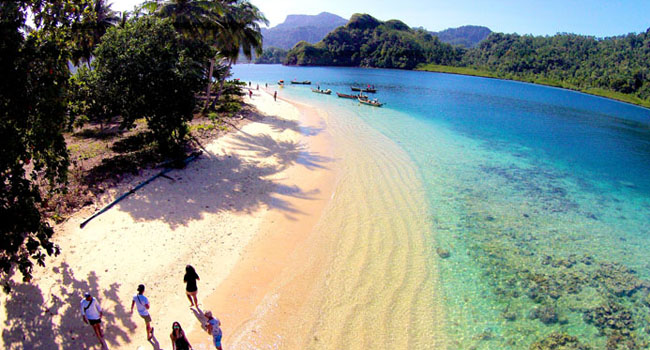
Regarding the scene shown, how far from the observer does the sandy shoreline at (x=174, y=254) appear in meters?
9.51

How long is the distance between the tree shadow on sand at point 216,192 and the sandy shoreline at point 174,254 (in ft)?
0.19

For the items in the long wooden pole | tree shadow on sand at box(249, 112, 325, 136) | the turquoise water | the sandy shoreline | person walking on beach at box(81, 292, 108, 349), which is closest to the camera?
person walking on beach at box(81, 292, 108, 349)

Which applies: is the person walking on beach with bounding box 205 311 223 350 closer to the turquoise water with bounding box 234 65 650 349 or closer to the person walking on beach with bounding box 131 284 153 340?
the person walking on beach with bounding box 131 284 153 340

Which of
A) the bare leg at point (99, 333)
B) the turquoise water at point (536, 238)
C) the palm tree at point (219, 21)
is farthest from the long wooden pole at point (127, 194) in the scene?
the turquoise water at point (536, 238)

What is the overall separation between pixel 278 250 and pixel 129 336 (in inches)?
254

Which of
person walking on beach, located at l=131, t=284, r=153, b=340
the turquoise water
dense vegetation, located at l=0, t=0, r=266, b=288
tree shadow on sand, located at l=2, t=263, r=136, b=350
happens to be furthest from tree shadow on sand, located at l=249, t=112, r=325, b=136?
person walking on beach, located at l=131, t=284, r=153, b=340

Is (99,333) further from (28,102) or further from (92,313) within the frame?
(28,102)

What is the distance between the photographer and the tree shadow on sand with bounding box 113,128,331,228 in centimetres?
1573

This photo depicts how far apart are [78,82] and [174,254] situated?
1064 centimetres

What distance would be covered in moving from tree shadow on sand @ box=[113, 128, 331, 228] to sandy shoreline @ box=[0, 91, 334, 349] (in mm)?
59

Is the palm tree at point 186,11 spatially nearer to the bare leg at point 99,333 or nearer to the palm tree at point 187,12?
the palm tree at point 187,12

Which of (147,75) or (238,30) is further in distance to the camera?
(238,30)

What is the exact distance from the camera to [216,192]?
18.4 metres

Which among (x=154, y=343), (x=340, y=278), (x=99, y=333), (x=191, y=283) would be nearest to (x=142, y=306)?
(x=154, y=343)
